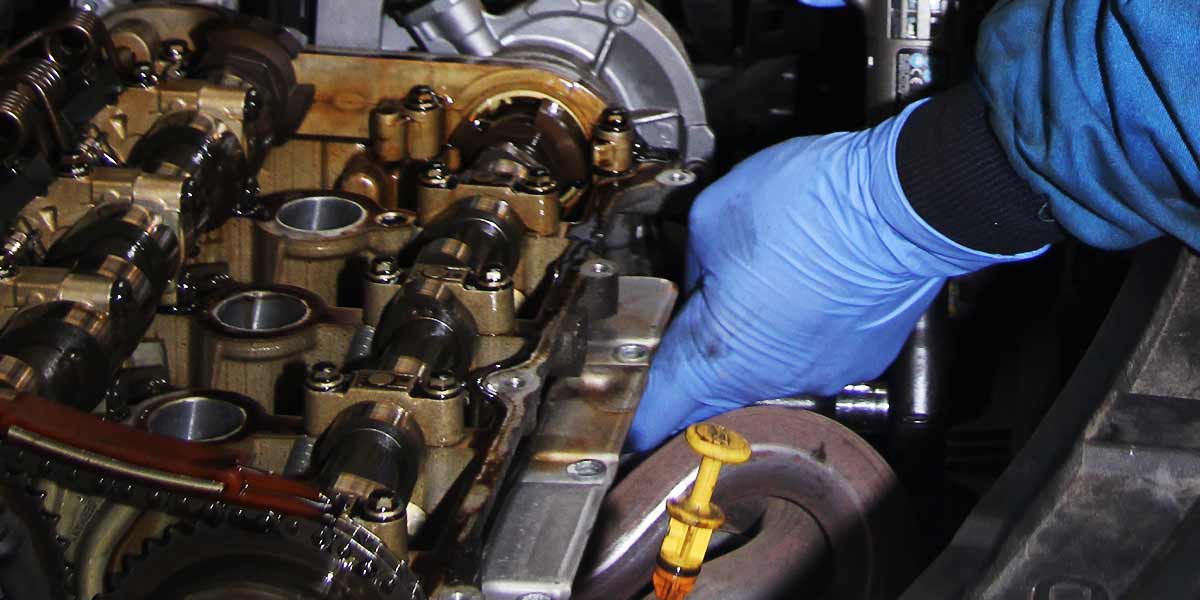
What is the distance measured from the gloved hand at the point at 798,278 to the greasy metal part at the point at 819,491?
245 millimetres

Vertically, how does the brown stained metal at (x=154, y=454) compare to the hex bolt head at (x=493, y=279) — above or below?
above

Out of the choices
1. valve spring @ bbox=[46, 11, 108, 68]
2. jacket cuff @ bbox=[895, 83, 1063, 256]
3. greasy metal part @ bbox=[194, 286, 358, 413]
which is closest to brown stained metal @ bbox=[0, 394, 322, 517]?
greasy metal part @ bbox=[194, 286, 358, 413]

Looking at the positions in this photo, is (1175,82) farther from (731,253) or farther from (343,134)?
A: (343,134)

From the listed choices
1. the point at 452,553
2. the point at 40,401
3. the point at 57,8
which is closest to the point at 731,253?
the point at 452,553

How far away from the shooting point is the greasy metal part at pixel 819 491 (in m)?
2.00

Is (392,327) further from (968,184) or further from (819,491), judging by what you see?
(968,184)

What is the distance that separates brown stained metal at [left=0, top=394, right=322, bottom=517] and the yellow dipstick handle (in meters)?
0.44

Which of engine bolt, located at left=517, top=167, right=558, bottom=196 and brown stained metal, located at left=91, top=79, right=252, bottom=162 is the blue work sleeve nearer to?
engine bolt, located at left=517, top=167, right=558, bottom=196

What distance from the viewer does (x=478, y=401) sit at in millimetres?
1762

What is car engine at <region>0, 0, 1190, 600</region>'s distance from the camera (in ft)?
4.52

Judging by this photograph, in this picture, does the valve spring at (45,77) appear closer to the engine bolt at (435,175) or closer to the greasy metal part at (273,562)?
the engine bolt at (435,175)

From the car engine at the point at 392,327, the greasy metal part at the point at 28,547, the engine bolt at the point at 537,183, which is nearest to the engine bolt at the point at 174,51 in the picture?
the car engine at the point at 392,327

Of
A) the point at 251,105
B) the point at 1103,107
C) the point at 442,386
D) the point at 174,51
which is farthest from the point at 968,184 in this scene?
the point at 174,51

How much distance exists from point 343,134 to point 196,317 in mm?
591
